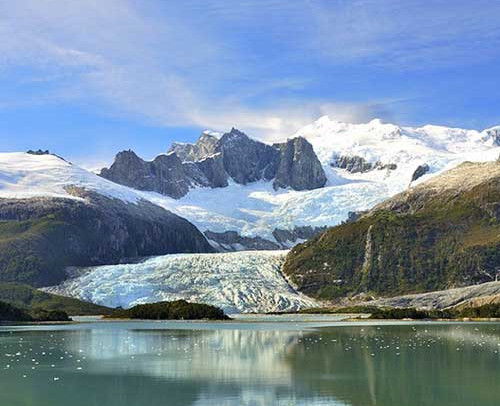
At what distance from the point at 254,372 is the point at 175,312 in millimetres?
104962

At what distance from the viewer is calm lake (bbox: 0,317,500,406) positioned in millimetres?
42812

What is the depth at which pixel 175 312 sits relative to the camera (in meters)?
157

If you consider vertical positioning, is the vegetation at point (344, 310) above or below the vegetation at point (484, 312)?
above

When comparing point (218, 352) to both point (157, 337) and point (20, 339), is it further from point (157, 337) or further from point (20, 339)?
point (20, 339)

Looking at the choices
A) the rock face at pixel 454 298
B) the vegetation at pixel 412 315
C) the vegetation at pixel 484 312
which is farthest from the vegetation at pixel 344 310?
the vegetation at pixel 484 312

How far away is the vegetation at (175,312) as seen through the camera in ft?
505

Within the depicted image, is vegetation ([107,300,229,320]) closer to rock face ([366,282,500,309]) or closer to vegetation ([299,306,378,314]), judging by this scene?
vegetation ([299,306,378,314])

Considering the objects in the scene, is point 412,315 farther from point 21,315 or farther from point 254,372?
point 254,372

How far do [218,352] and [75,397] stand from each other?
81.5ft

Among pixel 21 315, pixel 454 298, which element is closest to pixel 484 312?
pixel 454 298

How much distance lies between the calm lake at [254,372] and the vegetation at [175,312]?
73.0m

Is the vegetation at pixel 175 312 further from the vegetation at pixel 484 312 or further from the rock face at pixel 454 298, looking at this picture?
the rock face at pixel 454 298

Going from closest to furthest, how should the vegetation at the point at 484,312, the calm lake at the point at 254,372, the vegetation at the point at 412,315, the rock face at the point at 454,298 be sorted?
1. the calm lake at the point at 254,372
2. the vegetation at the point at 484,312
3. the vegetation at the point at 412,315
4. the rock face at the point at 454,298

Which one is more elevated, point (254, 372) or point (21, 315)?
point (21, 315)
